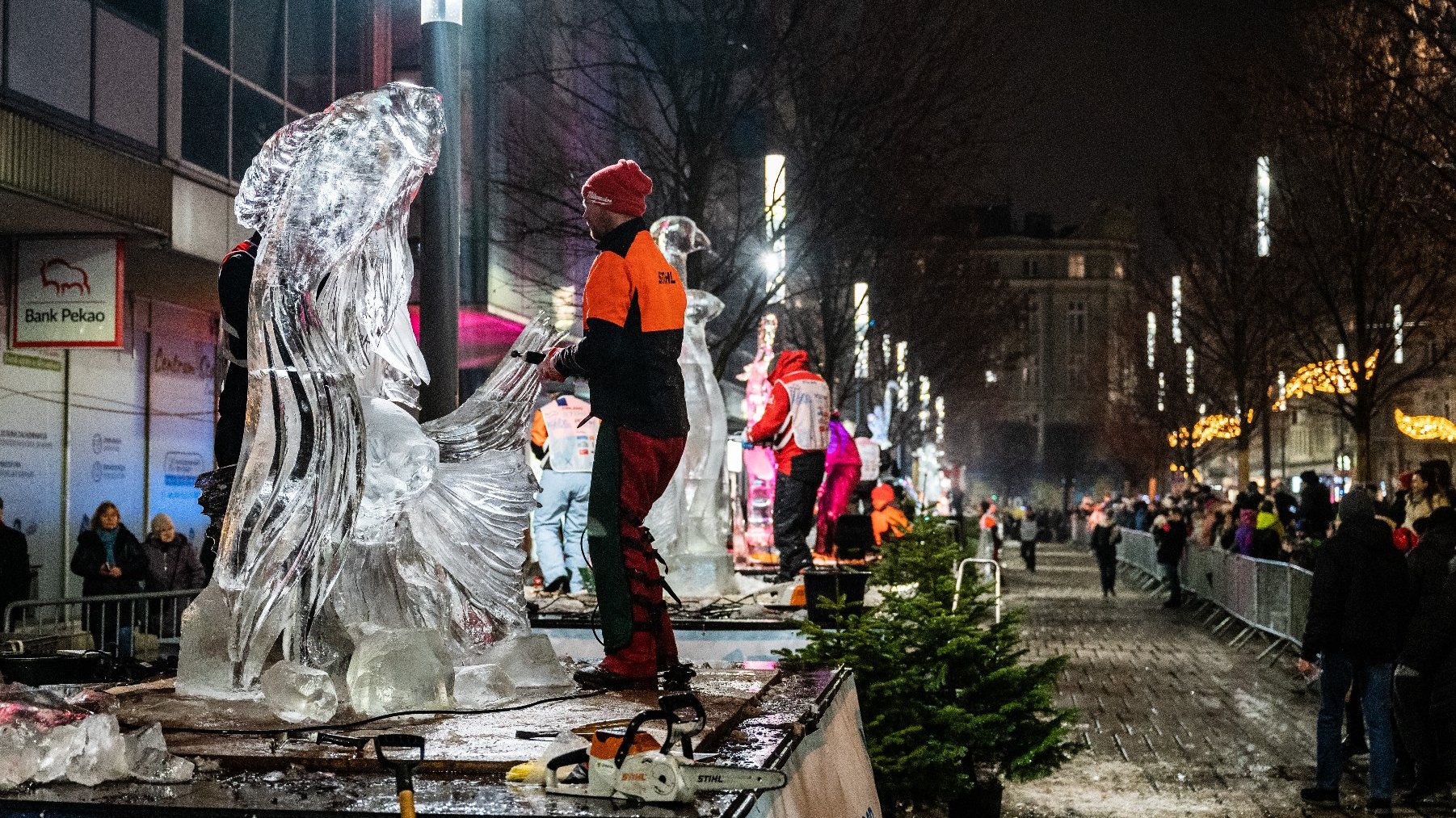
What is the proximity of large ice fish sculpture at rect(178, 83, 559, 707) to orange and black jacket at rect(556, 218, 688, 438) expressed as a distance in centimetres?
70

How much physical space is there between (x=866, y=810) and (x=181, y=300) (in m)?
17.2

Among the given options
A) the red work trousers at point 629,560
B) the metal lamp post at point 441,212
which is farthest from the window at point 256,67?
the red work trousers at point 629,560

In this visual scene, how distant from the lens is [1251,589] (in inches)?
895

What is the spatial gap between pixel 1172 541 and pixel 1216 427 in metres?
19.7

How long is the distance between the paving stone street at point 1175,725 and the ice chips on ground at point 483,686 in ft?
16.0

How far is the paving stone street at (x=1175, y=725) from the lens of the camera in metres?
11.0

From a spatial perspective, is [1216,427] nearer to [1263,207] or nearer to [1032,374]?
[1263,207]

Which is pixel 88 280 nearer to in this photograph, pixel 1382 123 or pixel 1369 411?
pixel 1382 123

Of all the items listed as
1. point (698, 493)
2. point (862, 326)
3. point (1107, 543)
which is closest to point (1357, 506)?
point (698, 493)

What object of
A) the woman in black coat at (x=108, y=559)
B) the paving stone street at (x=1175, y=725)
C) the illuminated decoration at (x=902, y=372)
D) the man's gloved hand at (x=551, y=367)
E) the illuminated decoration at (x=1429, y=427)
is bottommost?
the paving stone street at (x=1175, y=725)

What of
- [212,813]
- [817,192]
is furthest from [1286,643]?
[212,813]

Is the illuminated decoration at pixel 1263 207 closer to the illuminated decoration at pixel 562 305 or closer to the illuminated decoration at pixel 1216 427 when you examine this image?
the illuminated decoration at pixel 1216 427

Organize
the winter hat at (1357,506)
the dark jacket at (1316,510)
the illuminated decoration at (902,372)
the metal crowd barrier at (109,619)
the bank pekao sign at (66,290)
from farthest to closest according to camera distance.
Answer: the illuminated decoration at (902,372)
the dark jacket at (1316,510)
the bank pekao sign at (66,290)
the winter hat at (1357,506)
the metal crowd barrier at (109,619)

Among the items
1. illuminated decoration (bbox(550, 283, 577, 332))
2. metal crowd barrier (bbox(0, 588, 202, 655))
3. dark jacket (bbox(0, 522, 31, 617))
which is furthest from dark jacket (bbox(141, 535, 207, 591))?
illuminated decoration (bbox(550, 283, 577, 332))
